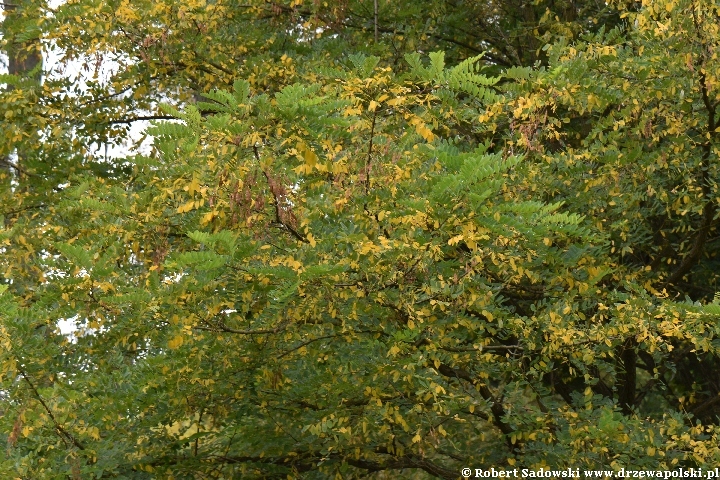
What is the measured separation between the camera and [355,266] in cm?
552

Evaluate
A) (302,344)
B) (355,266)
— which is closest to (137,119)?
(302,344)

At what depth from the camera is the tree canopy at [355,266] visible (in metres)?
5.40

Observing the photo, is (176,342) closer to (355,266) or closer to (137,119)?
(355,266)

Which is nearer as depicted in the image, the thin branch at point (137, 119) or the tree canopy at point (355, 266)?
the tree canopy at point (355, 266)

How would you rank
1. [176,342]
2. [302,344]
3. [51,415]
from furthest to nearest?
1. [302,344]
2. [51,415]
3. [176,342]

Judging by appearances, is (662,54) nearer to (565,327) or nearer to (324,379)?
(565,327)

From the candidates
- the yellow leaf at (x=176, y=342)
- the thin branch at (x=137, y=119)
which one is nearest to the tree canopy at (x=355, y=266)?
the yellow leaf at (x=176, y=342)

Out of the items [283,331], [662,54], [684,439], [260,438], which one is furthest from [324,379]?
[662,54]

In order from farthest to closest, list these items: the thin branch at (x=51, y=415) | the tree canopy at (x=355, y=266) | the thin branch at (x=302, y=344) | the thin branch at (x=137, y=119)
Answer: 1. the thin branch at (x=137, y=119)
2. the thin branch at (x=302, y=344)
3. the thin branch at (x=51, y=415)
4. the tree canopy at (x=355, y=266)

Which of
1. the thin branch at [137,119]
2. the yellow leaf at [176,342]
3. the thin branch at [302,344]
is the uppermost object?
the thin branch at [137,119]

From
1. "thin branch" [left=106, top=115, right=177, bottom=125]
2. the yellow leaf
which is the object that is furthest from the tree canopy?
"thin branch" [left=106, top=115, right=177, bottom=125]

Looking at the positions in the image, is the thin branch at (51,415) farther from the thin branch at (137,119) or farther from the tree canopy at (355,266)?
the thin branch at (137,119)

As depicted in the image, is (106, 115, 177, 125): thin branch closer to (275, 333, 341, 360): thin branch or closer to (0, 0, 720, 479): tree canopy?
(0, 0, 720, 479): tree canopy

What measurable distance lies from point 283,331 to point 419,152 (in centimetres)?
142
